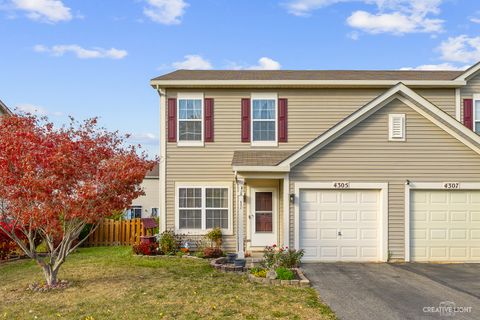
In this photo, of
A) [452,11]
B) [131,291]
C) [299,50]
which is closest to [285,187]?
[131,291]

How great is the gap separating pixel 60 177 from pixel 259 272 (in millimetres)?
4938

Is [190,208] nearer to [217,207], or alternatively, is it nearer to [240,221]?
[217,207]

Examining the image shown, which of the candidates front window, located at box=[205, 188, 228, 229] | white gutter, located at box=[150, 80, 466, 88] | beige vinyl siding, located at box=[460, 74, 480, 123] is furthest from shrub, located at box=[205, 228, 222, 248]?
beige vinyl siding, located at box=[460, 74, 480, 123]

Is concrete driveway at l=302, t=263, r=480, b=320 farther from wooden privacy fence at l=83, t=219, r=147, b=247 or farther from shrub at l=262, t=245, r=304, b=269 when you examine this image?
wooden privacy fence at l=83, t=219, r=147, b=247

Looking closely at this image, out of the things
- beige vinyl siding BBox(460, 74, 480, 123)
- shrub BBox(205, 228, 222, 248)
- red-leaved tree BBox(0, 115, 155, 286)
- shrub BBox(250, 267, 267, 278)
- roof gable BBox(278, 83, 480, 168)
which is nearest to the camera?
red-leaved tree BBox(0, 115, 155, 286)

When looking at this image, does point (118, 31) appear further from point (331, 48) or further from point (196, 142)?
point (331, 48)

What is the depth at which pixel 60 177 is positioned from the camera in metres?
9.81

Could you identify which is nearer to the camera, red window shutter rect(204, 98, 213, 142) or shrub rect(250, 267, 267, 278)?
shrub rect(250, 267, 267, 278)

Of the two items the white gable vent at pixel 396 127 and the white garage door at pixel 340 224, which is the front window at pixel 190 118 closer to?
the white garage door at pixel 340 224

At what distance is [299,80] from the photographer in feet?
51.3

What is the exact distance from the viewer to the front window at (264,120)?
1592 centimetres

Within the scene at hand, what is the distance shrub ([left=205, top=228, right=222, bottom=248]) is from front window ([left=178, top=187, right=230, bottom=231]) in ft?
1.02

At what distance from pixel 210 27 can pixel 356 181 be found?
7.01m

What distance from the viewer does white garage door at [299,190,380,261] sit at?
1382 cm
